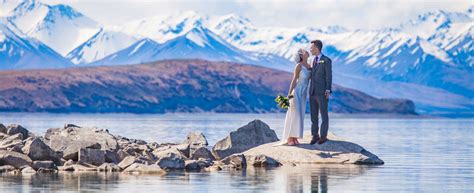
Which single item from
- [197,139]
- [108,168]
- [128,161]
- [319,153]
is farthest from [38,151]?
[197,139]

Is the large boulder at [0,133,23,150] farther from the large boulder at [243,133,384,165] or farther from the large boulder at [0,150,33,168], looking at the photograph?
the large boulder at [243,133,384,165]

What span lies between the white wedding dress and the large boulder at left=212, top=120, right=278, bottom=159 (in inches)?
94.9

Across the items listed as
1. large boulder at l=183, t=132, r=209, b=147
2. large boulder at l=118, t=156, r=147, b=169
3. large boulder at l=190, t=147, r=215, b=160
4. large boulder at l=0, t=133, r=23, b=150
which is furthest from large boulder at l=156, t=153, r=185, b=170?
large boulder at l=183, t=132, r=209, b=147

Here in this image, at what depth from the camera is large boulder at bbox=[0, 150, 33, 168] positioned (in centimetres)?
2738

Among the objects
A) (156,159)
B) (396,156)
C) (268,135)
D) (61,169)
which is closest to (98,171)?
(61,169)

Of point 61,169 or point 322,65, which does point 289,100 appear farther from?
point 61,169

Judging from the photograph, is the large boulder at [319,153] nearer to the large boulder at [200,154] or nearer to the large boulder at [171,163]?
the large boulder at [200,154]

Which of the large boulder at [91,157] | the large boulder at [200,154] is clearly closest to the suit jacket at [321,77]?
the large boulder at [200,154]

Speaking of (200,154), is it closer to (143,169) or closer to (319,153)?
(319,153)

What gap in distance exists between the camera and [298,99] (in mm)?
31422

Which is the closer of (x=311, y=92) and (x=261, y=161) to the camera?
(x=261, y=161)

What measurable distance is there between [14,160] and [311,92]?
829cm

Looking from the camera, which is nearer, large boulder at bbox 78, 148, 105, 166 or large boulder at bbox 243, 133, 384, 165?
large boulder at bbox 78, 148, 105, 166

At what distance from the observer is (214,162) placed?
1188 inches
